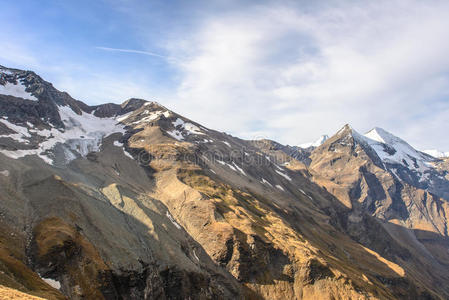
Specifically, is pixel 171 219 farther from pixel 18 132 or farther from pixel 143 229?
pixel 18 132

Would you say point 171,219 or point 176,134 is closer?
point 171,219

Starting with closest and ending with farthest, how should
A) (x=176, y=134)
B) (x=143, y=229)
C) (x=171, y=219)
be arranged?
(x=143, y=229), (x=171, y=219), (x=176, y=134)

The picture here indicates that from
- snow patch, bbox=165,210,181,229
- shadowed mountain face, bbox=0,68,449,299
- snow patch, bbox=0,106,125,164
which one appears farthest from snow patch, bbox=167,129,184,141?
snow patch, bbox=165,210,181,229

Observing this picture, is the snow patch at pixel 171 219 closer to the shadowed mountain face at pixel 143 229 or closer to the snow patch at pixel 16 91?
the shadowed mountain face at pixel 143 229

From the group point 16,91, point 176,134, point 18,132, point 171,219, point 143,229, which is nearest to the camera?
point 143,229

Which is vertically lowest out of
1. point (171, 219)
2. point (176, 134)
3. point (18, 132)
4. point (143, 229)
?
point (143, 229)

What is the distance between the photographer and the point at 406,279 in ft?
393

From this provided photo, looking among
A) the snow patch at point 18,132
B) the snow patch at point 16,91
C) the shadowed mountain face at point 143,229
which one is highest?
the snow patch at point 16,91

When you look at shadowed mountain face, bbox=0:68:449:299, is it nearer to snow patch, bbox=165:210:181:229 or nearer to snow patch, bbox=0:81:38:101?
snow patch, bbox=165:210:181:229

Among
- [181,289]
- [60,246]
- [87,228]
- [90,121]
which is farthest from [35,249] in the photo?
[90,121]

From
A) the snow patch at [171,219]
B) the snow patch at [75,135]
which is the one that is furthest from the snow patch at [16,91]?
the snow patch at [171,219]

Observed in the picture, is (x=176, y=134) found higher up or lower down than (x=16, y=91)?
higher up

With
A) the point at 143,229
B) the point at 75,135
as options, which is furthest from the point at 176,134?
the point at 143,229

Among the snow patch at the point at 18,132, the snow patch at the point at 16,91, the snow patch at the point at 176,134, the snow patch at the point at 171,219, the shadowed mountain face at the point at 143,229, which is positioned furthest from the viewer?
the snow patch at the point at 176,134
